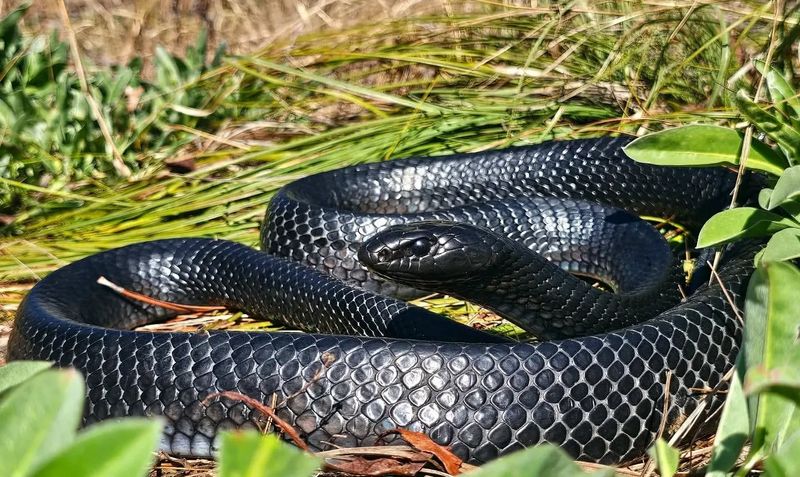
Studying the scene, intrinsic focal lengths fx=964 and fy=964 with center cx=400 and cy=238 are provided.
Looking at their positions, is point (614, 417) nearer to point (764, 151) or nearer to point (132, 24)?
point (764, 151)

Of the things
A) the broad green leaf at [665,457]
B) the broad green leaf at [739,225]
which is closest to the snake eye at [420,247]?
the broad green leaf at [739,225]

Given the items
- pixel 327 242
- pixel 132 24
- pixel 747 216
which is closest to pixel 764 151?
pixel 747 216

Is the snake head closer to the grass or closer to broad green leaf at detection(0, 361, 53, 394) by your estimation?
broad green leaf at detection(0, 361, 53, 394)

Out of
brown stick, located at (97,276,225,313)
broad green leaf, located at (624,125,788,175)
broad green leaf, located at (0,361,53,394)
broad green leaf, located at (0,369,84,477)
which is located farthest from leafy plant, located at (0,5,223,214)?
broad green leaf, located at (0,369,84,477)

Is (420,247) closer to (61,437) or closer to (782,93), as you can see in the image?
(782,93)

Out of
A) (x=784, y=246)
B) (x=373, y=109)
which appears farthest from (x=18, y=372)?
(x=373, y=109)

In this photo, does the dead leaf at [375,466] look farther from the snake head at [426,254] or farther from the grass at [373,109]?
the grass at [373,109]
